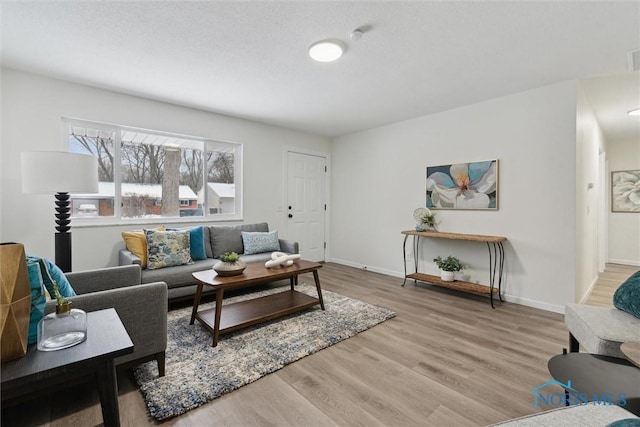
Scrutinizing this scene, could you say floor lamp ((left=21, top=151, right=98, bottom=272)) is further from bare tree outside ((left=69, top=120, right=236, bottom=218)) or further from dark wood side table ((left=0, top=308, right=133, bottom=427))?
dark wood side table ((left=0, top=308, right=133, bottom=427))

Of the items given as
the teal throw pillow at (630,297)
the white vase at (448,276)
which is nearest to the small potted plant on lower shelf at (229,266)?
the white vase at (448,276)

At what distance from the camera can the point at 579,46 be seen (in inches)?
90.2

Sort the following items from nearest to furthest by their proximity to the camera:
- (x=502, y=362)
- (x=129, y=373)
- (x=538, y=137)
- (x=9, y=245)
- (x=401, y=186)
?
(x=9, y=245) → (x=129, y=373) → (x=502, y=362) → (x=538, y=137) → (x=401, y=186)

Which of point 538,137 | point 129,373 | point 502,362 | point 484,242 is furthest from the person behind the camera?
point 484,242

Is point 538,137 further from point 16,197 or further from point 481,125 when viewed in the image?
point 16,197

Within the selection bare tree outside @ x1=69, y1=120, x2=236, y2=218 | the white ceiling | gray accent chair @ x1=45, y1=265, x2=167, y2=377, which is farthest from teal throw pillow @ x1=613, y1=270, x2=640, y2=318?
bare tree outside @ x1=69, y1=120, x2=236, y2=218

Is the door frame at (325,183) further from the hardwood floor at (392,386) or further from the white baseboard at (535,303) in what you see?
the white baseboard at (535,303)

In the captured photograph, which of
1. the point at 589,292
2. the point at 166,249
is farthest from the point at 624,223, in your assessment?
the point at 166,249

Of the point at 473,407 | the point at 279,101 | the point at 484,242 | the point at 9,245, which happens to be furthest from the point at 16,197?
the point at 484,242

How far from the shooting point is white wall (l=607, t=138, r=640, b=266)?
5.22 metres

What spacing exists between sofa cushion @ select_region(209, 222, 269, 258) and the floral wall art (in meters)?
2.74

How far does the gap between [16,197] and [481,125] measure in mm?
5133

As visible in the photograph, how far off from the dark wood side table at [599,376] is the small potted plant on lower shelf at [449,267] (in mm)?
2138

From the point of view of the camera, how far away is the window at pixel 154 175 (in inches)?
128
